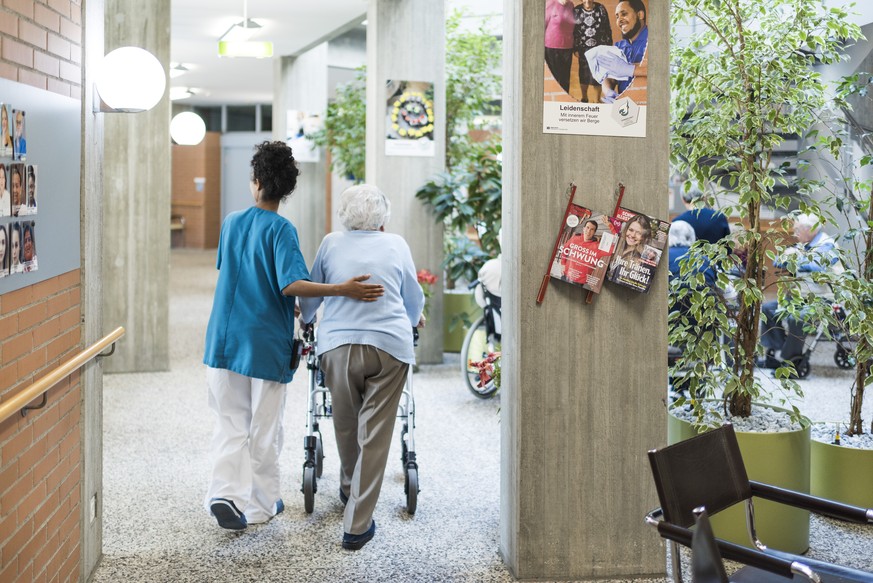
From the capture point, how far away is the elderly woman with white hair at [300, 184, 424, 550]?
11.9 ft

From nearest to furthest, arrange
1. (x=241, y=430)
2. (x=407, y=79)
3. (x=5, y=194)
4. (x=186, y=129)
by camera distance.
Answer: (x=5, y=194), (x=241, y=430), (x=407, y=79), (x=186, y=129)

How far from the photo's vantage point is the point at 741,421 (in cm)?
379

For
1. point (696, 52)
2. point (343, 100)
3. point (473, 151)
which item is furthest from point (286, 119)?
point (696, 52)

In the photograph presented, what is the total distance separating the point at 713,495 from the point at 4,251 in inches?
77.3

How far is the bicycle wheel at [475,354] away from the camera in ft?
21.3

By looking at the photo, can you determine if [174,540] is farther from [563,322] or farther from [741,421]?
[741,421]

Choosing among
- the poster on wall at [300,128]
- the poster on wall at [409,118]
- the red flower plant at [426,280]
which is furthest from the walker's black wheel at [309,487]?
the poster on wall at [300,128]

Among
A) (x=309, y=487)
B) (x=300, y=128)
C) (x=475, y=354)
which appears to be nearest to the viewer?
(x=309, y=487)

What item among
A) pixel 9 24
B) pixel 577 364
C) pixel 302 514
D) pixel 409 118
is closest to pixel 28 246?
pixel 9 24

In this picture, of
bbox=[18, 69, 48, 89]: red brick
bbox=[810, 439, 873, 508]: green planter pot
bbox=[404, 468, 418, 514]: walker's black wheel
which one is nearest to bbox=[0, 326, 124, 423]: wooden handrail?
bbox=[18, 69, 48, 89]: red brick

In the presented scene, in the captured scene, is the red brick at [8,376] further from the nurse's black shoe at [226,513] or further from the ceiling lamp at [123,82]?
the nurse's black shoe at [226,513]

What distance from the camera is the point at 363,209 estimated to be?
146 inches

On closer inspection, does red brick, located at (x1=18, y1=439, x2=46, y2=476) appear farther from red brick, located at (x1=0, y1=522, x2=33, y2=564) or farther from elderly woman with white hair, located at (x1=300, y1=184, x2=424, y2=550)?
elderly woman with white hair, located at (x1=300, y1=184, x2=424, y2=550)

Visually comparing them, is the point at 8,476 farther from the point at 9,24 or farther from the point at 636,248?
the point at 636,248
